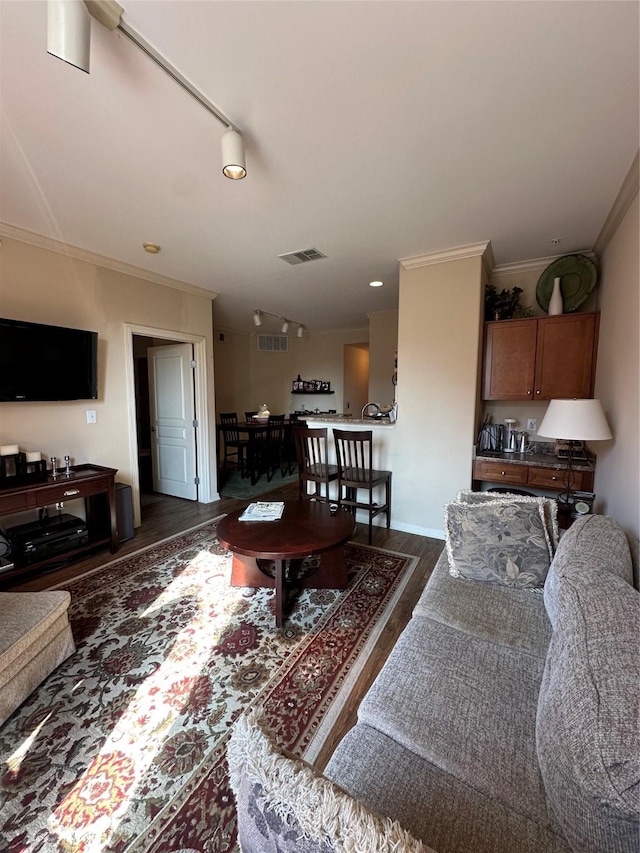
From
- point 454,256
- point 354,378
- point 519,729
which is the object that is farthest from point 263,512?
point 354,378

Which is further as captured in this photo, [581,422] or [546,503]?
[581,422]

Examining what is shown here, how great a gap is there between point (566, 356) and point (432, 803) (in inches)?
130

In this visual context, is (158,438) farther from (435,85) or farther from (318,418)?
(435,85)

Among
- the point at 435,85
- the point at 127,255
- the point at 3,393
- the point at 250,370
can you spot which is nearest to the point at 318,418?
the point at 127,255

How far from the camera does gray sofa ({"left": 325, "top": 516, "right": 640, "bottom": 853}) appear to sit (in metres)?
0.74

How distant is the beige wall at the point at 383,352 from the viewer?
224 inches

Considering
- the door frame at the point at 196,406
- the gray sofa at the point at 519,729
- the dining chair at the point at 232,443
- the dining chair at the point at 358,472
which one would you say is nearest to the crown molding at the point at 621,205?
the gray sofa at the point at 519,729

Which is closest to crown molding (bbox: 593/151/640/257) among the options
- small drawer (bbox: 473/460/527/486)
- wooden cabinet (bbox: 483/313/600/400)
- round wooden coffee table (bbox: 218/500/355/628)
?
wooden cabinet (bbox: 483/313/600/400)

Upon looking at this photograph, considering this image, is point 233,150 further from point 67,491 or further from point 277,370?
point 277,370

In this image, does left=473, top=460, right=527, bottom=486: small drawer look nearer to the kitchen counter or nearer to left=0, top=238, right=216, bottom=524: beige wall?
the kitchen counter

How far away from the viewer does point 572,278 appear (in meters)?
3.16

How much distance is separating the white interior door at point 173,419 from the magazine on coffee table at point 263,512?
2.22 metres

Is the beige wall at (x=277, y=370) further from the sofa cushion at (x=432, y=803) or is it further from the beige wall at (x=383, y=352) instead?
the sofa cushion at (x=432, y=803)

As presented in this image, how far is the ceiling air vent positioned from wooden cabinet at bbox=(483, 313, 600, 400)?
1.76m
